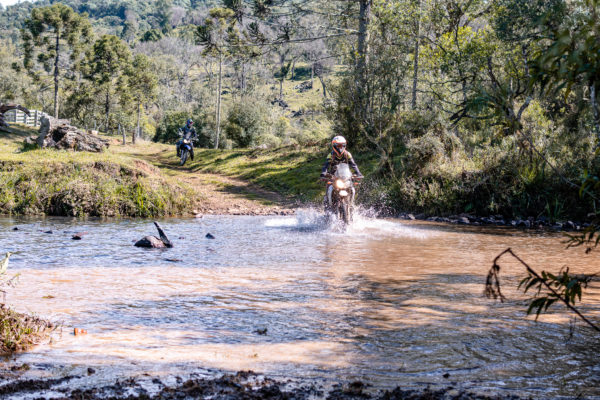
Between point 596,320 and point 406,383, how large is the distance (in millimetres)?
2900

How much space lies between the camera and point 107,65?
53.4 meters

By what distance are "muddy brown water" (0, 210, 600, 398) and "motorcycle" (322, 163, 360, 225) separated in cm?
188

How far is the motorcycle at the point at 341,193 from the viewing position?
1292cm

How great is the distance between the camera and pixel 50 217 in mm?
14422

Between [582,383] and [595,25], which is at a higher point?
[595,25]

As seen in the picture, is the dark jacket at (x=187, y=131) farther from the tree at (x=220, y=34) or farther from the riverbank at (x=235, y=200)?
the riverbank at (x=235, y=200)

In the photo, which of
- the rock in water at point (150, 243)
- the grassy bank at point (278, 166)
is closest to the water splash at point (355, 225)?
the grassy bank at point (278, 166)

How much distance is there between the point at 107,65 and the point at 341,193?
47203 millimetres

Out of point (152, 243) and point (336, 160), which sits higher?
point (336, 160)

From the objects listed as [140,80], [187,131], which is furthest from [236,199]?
[140,80]

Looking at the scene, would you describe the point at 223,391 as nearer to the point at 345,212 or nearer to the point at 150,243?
the point at 150,243

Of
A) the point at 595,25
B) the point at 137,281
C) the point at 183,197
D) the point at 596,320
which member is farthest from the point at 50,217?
the point at 595,25

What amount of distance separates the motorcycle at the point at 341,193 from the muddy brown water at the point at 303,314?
1.88 m

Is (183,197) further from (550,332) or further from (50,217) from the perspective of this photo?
(550,332)
